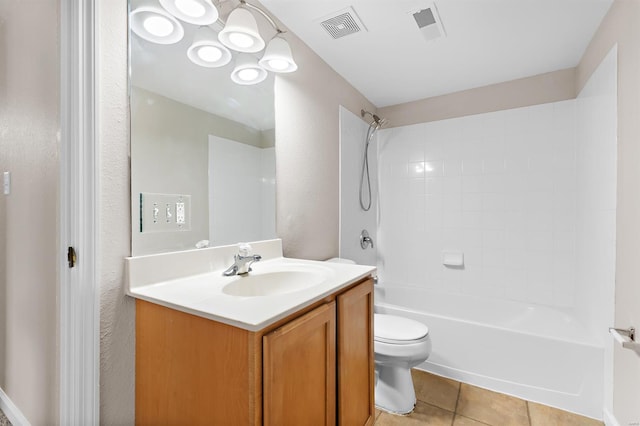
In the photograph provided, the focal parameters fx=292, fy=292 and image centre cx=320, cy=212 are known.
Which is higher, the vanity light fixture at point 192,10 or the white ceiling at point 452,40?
the white ceiling at point 452,40

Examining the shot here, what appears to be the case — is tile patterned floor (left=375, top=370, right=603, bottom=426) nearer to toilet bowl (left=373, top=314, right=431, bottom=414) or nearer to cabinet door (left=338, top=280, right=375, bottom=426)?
toilet bowl (left=373, top=314, right=431, bottom=414)

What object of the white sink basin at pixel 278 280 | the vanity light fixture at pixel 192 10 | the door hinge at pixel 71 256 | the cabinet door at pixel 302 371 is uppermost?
the vanity light fixture at pixel 192 10

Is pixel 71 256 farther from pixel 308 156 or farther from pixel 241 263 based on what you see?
pixel 308 156

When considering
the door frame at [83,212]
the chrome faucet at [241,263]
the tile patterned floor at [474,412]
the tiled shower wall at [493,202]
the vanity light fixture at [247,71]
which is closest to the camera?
the door frame at [83,212]

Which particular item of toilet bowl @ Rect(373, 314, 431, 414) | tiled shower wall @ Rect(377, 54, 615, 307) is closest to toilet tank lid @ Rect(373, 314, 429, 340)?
toilet bowl @ Rect(373, 314, 431, 414)

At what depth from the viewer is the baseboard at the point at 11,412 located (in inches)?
52.0

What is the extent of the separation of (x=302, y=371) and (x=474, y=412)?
1369 millimetres

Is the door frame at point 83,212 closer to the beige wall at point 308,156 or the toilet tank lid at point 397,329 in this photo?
the beige wall at point 308,156

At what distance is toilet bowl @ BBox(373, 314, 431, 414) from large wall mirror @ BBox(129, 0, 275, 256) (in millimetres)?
884

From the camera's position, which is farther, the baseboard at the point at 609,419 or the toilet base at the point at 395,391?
the toilet base at the point at 395,391

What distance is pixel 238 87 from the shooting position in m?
1.46

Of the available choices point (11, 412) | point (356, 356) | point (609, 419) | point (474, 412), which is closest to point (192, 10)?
point (356, 356)

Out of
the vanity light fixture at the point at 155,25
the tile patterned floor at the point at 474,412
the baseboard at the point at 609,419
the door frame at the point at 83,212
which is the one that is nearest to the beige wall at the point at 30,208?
the door frame at the point at 83,212

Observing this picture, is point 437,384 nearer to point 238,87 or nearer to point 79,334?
point 79,334
